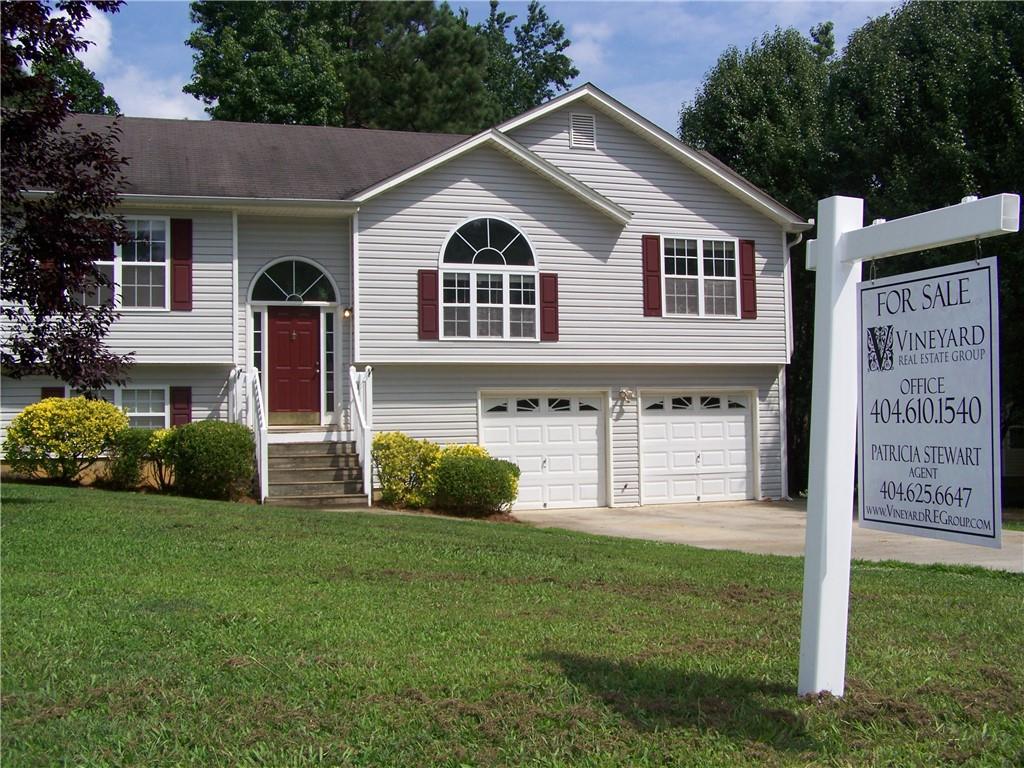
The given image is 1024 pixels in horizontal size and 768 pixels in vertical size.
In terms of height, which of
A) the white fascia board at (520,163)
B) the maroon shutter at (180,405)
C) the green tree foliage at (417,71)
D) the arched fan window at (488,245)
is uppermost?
the green tree foliage at (417,71)

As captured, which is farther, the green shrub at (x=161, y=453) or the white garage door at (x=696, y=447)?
the white garage door at (x=696, y=447)

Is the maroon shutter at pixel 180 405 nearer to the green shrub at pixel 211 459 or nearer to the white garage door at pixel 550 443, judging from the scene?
the green shrub at pixel 211 459

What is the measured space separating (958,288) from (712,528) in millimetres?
10700

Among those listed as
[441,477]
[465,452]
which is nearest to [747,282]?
[465,452]

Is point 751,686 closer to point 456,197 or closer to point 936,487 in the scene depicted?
point 936,487

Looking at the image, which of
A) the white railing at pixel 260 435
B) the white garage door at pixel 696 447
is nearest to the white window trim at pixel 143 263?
the white railing at pixel 260 435

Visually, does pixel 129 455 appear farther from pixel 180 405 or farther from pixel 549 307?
pixel 549 307

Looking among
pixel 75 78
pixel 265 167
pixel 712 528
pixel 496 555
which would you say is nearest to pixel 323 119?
pixel 75 78

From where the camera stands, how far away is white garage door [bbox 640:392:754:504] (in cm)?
1853

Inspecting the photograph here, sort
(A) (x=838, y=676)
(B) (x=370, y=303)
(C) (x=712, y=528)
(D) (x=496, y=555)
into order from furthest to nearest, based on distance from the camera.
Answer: (B) (x=370, y=303)
(C) (x=712, y=528)
(D) (x=496, y=555)
(A) (x=838, y=676)

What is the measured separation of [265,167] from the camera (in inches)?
688

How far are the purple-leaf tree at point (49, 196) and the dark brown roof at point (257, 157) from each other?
502cm

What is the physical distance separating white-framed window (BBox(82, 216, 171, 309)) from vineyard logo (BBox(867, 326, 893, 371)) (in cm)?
1309

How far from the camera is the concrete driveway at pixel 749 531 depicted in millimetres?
11750
